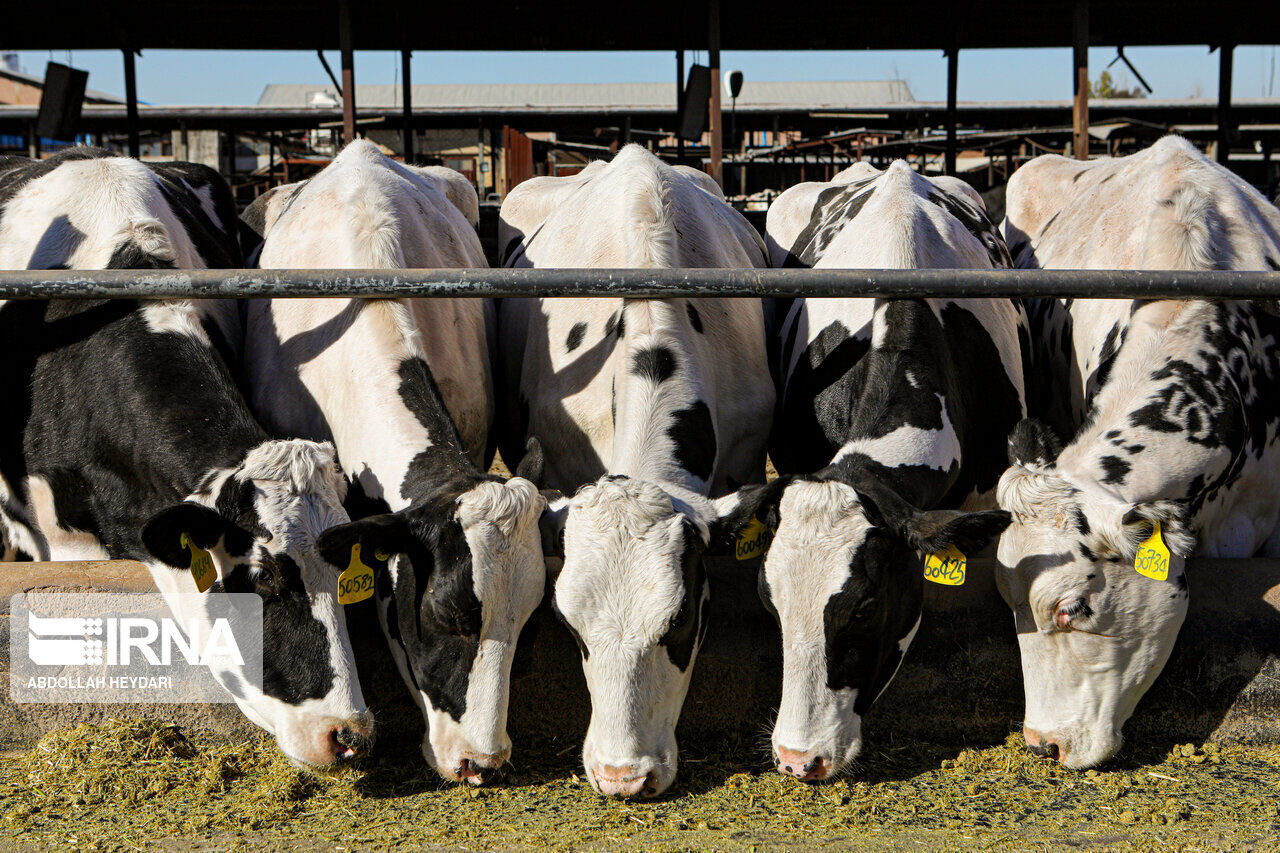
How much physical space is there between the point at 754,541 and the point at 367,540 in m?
1.13

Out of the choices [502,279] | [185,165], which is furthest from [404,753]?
[185,165]

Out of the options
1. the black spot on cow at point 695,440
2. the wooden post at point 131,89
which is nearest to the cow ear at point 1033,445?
the black spot on cow at point 695,440

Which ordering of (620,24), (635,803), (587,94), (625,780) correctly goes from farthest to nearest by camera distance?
1. (587,94)
2. (620,24)
3. (635,803)
4. (625,780)

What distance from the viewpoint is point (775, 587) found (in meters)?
3.24

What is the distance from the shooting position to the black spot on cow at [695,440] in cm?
364

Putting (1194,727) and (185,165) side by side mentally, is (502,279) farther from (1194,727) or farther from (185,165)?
(185,165)

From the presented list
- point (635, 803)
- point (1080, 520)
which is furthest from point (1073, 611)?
point (635, 803)

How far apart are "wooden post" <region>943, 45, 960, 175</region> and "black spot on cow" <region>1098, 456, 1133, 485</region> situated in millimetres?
7454

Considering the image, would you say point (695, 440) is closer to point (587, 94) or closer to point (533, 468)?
point (533, 468)

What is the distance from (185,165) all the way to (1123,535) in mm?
4957

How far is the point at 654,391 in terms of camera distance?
3.75 meters

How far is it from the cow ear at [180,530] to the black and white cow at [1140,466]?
230cm

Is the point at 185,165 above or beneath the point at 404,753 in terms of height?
above

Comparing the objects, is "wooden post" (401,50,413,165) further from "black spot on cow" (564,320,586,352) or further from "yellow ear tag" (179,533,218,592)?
"yellow ear tag" (179,533,218,592)
